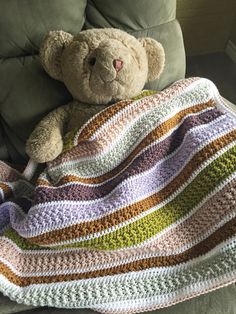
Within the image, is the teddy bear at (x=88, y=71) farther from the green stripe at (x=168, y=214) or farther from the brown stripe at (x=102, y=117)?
the green stripe at (x=168, y=214)

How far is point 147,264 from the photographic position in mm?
952

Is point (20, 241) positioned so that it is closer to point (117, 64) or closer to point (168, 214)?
point (168, 214)

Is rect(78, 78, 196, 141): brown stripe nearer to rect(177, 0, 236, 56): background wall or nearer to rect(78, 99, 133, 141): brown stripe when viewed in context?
rect(78, 99, 133, 141): brown stripe

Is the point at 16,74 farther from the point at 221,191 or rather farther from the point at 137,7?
the point at 221,191

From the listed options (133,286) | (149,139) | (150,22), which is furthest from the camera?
(150,22)

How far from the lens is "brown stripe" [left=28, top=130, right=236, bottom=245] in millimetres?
935

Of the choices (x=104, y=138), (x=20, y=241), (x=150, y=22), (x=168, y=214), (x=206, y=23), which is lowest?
(x=20, y=241)

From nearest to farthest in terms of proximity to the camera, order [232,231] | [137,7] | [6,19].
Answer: [232,231]
[6,19]
[137,7]

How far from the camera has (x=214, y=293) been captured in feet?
3.14

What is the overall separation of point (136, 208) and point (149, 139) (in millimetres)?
192

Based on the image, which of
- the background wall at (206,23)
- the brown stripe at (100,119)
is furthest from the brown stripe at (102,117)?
the background wall at (206,23)

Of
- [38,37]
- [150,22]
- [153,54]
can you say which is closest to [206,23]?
[150,22]

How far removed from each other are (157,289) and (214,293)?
0.15 metres

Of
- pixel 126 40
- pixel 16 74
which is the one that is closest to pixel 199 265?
pixel 126 40
